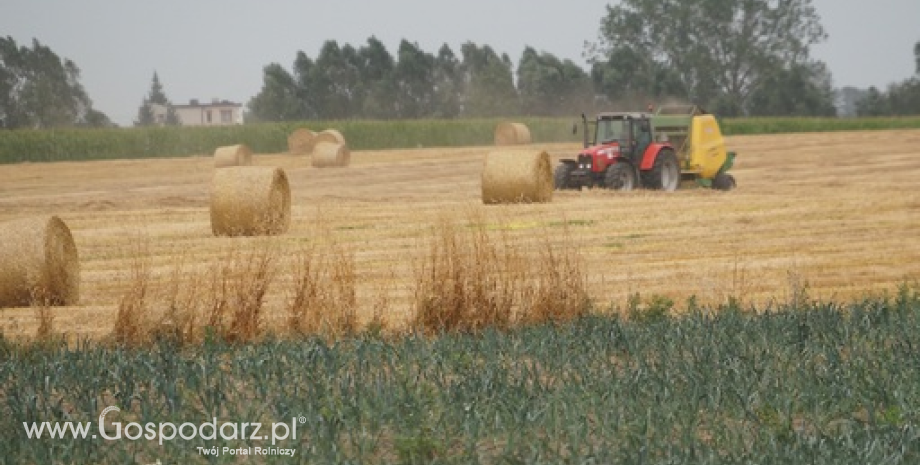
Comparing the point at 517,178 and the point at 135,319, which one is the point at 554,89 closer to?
the point at 517,178

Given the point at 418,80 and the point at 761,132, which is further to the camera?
the point at 418,80

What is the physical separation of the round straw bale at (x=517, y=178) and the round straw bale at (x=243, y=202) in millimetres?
5560

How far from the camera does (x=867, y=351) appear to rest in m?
9.47

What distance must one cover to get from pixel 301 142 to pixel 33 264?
36.2 meters

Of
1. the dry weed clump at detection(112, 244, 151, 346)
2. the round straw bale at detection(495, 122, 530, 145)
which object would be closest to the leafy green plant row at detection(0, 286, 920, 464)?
the dry weed clump at detection(112, 244, 151, 346)

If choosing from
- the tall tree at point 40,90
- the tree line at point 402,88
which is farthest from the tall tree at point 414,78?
the tall tree at point 40,90

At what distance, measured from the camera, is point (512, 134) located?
184ft

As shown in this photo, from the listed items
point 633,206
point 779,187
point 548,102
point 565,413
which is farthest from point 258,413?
point 548,102

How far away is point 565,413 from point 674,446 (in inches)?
33.9

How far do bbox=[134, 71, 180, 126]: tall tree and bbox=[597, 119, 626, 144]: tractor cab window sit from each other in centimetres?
10169

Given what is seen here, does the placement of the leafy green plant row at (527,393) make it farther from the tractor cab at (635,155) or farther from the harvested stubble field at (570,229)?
the tractor cab at (635,155)

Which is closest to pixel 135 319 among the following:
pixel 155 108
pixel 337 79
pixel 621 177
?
pixel 621 177

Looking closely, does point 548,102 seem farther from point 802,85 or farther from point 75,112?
point 75,112

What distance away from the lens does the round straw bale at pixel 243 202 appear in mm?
20750
